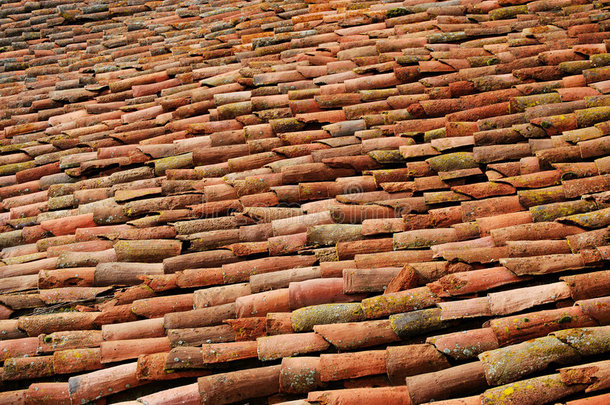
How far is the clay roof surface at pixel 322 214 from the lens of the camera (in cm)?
277

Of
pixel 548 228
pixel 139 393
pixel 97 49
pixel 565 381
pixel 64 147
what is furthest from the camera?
pixel 97 49

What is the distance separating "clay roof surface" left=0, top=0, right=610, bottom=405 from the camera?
2770 mm

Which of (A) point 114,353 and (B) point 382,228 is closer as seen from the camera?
(A) point 114,353

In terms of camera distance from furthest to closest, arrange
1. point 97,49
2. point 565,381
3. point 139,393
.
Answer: point 97,49 < point 139,393 < point 565,381

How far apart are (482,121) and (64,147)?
3482 mm

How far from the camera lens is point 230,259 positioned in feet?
11.7

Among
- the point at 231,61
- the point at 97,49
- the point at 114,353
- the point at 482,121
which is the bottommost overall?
the point at 114,353

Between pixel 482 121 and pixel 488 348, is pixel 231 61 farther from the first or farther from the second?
pixel 488 348

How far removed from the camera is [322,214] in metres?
3.74

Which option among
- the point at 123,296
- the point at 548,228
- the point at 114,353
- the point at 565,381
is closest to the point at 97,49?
the point at 123,296

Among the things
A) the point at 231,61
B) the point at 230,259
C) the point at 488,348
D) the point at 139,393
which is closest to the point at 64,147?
the point at 231,61

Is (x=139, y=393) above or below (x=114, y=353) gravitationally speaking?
below

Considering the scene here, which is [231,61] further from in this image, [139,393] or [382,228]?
[139,393]

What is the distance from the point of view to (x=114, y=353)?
303 centimetres
